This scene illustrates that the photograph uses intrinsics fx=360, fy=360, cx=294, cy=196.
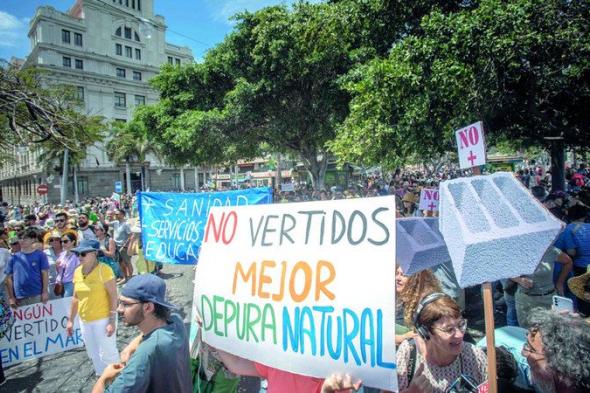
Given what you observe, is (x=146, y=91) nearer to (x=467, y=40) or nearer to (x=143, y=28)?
(x=143, y=28)

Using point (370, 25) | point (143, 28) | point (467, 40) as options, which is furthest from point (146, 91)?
point (467, 40)

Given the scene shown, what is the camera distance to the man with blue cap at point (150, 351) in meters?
2.04

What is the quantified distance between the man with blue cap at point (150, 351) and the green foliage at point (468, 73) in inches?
246

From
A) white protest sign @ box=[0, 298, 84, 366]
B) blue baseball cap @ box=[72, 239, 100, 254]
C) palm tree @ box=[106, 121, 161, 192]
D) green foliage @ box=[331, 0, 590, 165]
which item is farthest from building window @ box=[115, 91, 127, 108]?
blue baseball cap @ box=[72, 239, 100, 254]

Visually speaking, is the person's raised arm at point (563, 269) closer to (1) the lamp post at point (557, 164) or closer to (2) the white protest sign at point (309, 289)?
(2) the white protest sign at point (309, 289)

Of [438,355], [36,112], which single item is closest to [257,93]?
[36,112]

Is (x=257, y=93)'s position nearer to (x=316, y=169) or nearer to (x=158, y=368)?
(x=316, y=169)

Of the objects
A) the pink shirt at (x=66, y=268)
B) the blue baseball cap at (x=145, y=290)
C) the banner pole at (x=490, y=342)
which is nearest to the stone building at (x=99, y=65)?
the pink shirt at (x=66, y=268)

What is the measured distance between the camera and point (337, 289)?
69.7 inches

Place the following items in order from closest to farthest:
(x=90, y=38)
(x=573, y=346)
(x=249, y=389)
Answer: (x=573, y=346) → (x=249, y=389) → (x=90, y=38)

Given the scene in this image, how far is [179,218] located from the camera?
5195mm

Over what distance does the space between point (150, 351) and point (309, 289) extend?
1044mm

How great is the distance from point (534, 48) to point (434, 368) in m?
6.97

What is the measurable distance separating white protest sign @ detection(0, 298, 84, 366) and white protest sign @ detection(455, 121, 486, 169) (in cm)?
561
